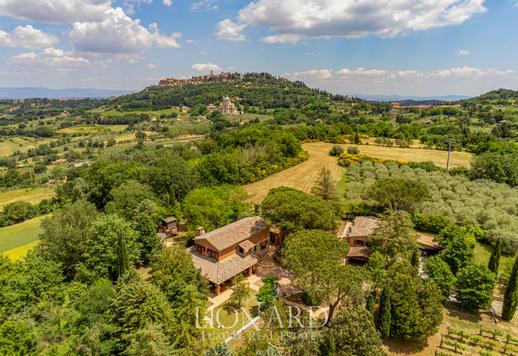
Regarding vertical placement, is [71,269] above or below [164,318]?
below

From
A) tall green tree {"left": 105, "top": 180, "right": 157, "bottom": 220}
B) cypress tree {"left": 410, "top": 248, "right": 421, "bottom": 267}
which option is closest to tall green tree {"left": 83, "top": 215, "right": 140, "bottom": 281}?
tall green tree {"left": 105, "top": 180, "right": 157, "bottom": 220}

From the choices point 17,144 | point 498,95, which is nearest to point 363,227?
point 17,144

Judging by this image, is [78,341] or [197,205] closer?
[78,341]

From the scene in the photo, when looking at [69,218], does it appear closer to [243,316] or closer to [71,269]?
[71,269]

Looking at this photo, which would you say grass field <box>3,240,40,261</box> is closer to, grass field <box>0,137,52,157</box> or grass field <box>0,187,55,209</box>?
grass field <box>0,187,55,209</box>

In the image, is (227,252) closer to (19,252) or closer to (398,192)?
(398,192)

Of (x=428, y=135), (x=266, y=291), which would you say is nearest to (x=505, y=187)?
(x=266, y=291)
